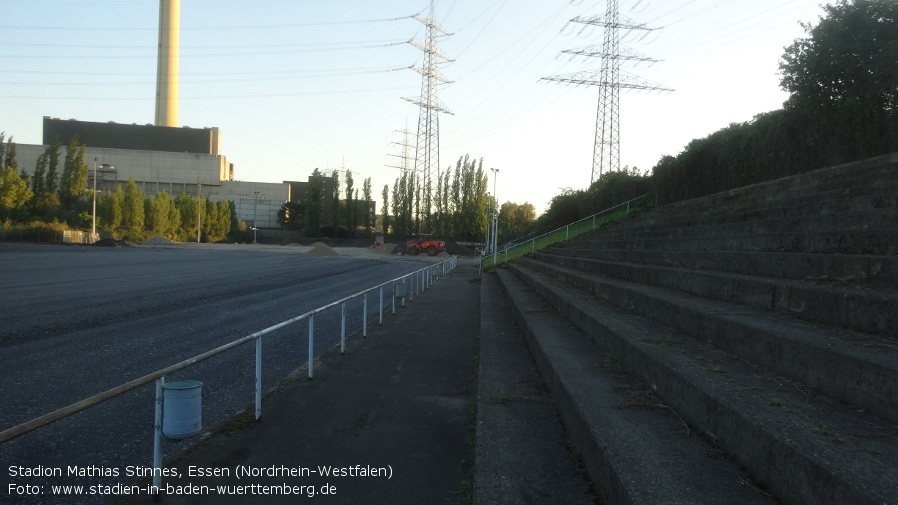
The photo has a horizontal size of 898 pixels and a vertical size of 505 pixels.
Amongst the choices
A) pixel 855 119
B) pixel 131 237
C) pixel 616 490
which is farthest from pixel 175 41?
pixel 616 490

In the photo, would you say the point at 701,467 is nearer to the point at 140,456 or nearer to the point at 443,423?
the point at 443,423

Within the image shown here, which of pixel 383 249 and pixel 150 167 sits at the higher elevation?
pixel 150 167

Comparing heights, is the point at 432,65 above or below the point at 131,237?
above

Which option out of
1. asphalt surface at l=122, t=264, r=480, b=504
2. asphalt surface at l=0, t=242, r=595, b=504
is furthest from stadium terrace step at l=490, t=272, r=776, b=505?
asphalt surface at l=122, t=264, r=480, b=504

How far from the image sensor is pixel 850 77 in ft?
40.8

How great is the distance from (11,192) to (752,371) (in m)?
69.3

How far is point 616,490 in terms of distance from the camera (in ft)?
10.6

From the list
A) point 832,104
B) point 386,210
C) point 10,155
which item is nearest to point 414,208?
point 386,210

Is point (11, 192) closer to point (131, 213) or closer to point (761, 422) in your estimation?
point (131, 213)

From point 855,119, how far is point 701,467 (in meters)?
11.6

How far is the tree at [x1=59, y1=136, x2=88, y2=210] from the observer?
2753 inches

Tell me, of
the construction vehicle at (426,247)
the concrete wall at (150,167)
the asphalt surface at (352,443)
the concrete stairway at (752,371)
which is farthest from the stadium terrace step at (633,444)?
the concrete wall at (150,167)

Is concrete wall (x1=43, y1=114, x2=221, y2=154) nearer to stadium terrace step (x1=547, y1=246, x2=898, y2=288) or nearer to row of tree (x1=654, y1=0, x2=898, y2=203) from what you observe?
row of tree (x1=654, y1=0, x2=898, y2=203)

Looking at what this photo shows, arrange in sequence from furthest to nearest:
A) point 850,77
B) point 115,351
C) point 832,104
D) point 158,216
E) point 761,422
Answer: point 158,216 < point 832,104 < point 850,77 < point 115,351 < point 761,422
